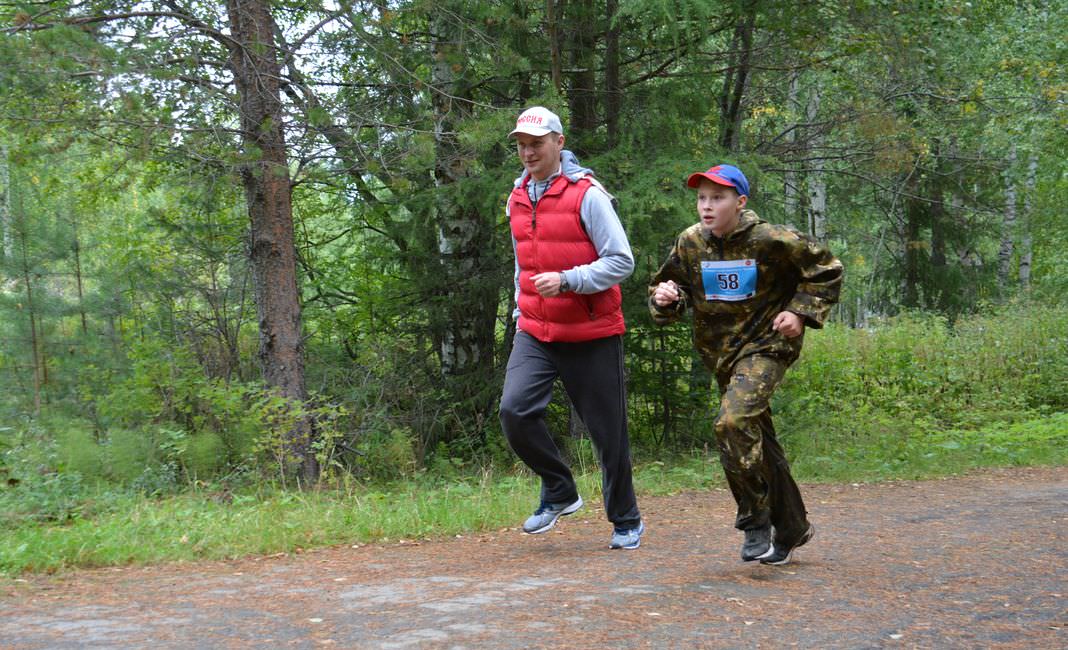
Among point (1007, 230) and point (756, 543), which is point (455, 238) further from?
point (1007, 230)

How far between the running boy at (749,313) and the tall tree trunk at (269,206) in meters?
5.57

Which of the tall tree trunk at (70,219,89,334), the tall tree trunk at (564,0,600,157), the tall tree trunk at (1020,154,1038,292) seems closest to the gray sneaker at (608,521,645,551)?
the tall tree trunk at (564,0,600,157)

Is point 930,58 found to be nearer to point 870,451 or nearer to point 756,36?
point 756,36

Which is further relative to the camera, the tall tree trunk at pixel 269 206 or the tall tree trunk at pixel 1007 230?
the tall tree trunk at pixel 1007 230

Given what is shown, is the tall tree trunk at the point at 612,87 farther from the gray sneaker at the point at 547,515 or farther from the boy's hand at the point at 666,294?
the boy's hand at the point at 666,294

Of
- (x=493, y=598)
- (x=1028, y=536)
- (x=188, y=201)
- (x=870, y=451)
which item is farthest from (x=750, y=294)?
(x=188, y=201)

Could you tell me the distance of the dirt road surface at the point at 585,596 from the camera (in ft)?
12.5

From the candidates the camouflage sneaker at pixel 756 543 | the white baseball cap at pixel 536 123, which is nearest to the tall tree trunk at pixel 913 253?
the white baseball cap at pixel 536 123

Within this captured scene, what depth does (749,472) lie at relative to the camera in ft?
15.9

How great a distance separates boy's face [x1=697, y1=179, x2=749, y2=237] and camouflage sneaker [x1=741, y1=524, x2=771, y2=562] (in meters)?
1.52

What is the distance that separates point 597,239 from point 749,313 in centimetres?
89

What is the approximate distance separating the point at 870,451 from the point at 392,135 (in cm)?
620

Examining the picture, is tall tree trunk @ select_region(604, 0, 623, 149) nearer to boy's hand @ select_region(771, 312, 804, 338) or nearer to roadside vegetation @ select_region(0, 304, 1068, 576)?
roadside vegetation @ select_region(0, 304, 1068, 576)

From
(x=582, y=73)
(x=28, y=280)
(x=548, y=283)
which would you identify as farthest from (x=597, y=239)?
(x=28, y=280)
